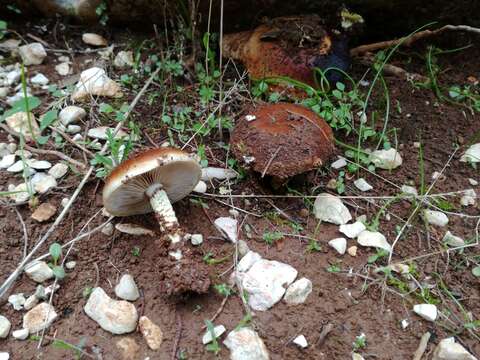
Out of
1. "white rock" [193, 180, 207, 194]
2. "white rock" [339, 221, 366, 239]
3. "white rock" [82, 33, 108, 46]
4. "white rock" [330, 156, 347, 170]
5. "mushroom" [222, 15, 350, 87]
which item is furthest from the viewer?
"white rock" [82, 33, 108, 46]

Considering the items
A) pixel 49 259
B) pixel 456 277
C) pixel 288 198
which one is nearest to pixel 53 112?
pixel 49 259

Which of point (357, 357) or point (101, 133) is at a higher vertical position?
point (101, 133)

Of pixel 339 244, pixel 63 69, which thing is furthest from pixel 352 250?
pixel 63 69

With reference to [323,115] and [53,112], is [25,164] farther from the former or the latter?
[323,115]

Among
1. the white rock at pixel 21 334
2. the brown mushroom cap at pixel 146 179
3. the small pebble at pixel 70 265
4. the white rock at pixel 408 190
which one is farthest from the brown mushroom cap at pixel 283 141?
the white rock at pixel 21 334

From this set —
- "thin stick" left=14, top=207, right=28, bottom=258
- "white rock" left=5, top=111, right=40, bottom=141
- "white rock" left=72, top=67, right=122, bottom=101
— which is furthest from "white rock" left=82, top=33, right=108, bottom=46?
"thin stick" left=14, top=207, right=28, bottom=258

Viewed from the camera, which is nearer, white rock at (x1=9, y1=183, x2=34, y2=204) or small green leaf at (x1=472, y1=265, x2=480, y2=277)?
small green leaf at (x1=472, y1=265, x2=480, y2=277)

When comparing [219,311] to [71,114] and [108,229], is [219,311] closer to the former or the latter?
[108,229]

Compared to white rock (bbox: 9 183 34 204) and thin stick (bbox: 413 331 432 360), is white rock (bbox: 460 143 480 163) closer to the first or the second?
thin stick (bbox: 413 331 432 360)
